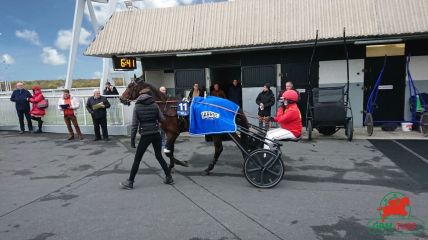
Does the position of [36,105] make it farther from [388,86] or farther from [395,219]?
[388,86]

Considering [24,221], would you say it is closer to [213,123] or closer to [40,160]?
[213,123]

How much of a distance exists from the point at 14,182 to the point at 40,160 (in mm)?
1933

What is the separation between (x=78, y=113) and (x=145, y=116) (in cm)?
753

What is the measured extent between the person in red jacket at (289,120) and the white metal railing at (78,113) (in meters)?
7.17

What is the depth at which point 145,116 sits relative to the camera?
593cm

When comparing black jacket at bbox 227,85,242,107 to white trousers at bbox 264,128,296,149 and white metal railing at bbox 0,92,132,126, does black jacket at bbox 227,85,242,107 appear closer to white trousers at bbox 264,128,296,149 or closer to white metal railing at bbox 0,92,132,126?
white metal railing at bbox 0,92,132,126

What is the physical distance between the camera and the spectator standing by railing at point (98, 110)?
1083 centimetres

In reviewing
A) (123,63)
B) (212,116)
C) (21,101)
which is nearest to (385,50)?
(212,116)

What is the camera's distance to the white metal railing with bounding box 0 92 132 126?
11.9 m

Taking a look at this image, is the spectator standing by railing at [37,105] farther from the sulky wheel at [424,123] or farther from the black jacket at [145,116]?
the sulky wheel at [424,123]

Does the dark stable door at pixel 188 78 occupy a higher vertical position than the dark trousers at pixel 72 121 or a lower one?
higher

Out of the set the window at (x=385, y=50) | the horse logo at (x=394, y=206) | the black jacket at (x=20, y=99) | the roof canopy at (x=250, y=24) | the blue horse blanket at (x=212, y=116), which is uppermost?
the roof canopy at (x=250, y=24)

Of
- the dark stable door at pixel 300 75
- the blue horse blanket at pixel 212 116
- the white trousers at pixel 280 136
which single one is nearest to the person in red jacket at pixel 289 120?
the white trousers at pixel 280 136

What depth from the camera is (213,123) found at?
6090 millimetres
